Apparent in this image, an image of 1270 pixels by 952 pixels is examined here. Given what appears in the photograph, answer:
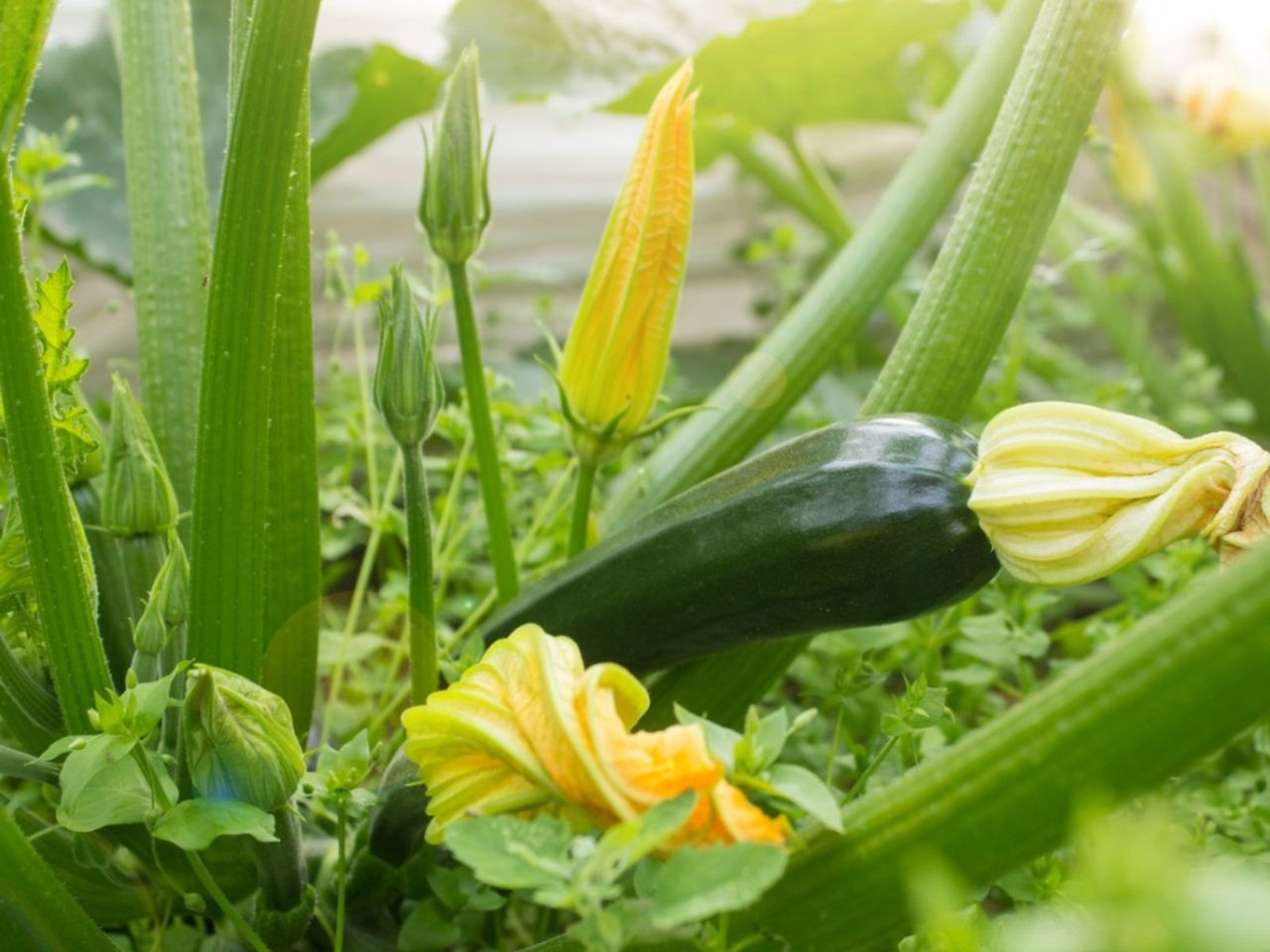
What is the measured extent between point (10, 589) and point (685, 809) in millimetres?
584

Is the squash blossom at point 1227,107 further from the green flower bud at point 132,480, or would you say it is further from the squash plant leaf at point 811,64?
the green flower bud at point 132,480

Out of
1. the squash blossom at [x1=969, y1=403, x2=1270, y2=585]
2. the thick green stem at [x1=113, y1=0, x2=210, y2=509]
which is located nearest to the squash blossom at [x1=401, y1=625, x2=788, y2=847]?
the squash blossom at [x1=969, y1=403, x2=1270, y2=585]

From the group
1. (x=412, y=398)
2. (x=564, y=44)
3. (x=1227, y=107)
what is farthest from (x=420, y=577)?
(x=1227, y=107)

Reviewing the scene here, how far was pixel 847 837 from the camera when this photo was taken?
79 cm

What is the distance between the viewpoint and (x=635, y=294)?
115cm

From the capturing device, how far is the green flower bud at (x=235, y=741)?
85 centimetres

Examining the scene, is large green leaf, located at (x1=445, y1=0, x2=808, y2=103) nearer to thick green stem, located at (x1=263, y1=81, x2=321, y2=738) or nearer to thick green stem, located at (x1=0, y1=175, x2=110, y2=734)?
thick green stem, located at (x1=263, y1=81, x2=321, y2=738)

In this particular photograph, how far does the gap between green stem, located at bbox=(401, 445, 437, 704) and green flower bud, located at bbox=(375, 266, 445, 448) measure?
0.07 feet

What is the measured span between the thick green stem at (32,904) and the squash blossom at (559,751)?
0.78 ft

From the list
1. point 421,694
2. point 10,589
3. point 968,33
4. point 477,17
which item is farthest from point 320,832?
point 968,33

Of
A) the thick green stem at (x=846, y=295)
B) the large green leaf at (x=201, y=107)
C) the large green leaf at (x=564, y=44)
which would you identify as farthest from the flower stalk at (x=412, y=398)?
the large green leaf at (x=201, y=107)

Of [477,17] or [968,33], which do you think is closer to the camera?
[477,17]

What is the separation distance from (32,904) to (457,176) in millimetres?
603

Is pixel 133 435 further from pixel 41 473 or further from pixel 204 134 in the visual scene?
pixel 204 134
